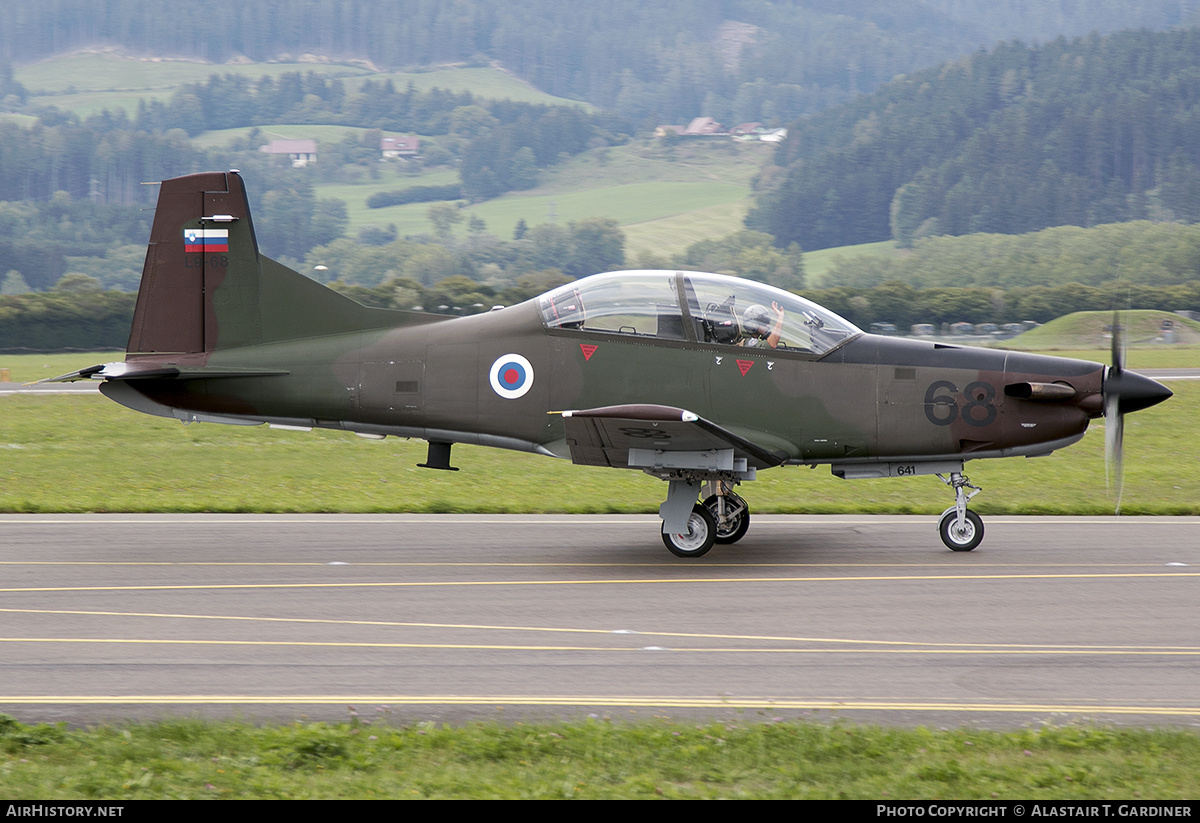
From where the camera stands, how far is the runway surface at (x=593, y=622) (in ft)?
24.3

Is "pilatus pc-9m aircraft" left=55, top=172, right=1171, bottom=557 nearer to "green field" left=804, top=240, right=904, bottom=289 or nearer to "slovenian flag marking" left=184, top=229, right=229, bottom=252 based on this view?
"slovenian flag marking" left=184, top=229, right=229, bottom=252

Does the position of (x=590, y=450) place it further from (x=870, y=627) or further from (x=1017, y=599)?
(x=1017, y=599)

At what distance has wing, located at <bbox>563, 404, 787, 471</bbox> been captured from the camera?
1085 centimetres

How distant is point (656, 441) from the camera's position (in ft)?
36.8

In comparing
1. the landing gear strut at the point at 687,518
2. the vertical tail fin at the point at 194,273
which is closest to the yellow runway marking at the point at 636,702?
the landing gear strut at the point at 687,518

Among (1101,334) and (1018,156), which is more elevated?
(1018,156)

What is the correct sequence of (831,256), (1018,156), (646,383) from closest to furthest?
(646,383), (831,256), (1018,156)

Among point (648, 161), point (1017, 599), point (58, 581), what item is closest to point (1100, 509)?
point (1017, 599)

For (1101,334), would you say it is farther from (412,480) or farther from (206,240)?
(206,240)

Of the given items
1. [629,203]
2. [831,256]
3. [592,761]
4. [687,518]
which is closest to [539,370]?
[687,518]

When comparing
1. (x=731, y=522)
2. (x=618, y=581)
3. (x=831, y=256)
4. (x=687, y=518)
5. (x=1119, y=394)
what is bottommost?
(x=618, y=581)

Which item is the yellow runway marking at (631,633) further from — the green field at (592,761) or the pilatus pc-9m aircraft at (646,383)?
the pilatus pc-9m aircraft at (646,383)

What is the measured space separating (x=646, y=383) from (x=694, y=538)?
1632 mm

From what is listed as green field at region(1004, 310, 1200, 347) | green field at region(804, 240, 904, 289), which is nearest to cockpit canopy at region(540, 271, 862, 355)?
green field at region(1004, 310, 1200, 347)
